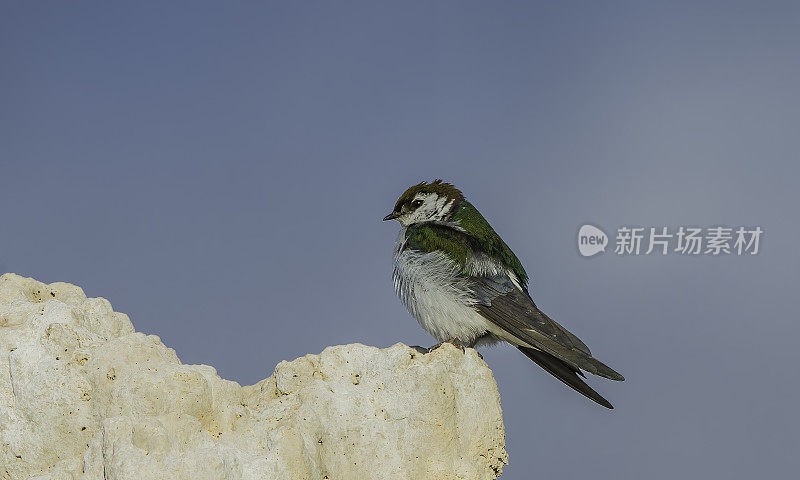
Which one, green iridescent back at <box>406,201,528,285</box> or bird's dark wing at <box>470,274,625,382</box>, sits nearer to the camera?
bird's dark wing at <box>470,274,625,382</box>

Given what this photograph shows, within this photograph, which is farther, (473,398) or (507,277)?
(507,277)

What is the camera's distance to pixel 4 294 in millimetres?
7812

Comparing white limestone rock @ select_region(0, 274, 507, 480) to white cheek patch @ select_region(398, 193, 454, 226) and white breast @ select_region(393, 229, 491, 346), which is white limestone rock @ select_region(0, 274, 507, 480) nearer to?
white breast @ select_region(393, 229, 491, 346)

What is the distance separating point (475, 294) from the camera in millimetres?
8250

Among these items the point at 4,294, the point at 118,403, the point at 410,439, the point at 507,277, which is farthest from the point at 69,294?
the point at 507,277

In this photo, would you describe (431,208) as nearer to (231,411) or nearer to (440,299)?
(440,299)

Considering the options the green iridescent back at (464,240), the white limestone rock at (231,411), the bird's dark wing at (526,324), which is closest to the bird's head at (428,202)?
the green iridescent back at (464,240)

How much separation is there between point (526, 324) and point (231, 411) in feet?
10.3

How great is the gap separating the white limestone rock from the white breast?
0.95 m

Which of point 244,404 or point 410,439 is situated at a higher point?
point 244,404

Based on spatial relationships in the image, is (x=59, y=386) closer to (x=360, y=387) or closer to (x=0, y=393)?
(x=0, y=393)

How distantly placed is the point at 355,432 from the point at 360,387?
0.42 m

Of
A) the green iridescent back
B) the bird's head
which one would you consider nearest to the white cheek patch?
the bird's head

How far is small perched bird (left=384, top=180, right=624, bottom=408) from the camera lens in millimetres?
7910
